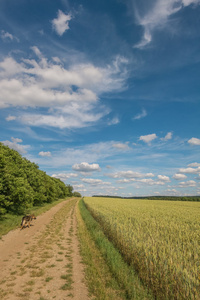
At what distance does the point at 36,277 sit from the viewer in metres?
6.84

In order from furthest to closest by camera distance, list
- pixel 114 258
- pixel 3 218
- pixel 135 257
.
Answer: pixel 3 218
pixel 114 258
pixel 135 257

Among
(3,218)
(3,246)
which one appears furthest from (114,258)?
(3,218)

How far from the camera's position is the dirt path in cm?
583

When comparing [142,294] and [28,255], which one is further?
[28,255]

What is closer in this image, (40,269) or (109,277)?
(109,277)

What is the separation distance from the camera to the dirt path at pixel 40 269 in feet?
19.1

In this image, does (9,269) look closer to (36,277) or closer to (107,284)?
(36,277)

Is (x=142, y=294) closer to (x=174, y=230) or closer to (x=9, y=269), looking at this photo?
(x=9, y=269)

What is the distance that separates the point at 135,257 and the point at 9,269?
557cm

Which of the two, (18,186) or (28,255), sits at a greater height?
(18,186)

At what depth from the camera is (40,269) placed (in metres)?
7.57

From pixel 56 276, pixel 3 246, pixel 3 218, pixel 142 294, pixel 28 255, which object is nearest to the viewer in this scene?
pixel 142 294

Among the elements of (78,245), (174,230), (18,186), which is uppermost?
(18,186)

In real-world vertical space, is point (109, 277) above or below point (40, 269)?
below
